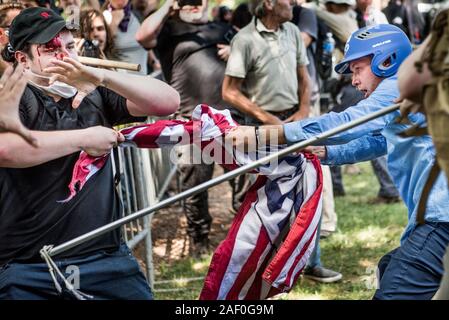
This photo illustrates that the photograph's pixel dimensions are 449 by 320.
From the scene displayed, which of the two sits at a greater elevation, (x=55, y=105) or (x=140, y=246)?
(x=55, y=105)

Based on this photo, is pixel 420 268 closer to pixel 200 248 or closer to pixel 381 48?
pixel 381 48

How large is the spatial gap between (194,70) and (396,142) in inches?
156

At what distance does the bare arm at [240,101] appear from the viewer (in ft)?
24.5

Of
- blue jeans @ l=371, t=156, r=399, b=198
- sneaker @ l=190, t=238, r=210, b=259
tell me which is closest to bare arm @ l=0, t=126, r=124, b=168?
sneaker @ l=190, t=238, r=210, b=259

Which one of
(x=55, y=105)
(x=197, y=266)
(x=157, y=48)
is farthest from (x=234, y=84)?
(x=55, y=105)

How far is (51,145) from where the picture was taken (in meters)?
3.85

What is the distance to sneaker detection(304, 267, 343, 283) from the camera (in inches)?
284

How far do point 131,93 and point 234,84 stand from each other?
3566 millimetres

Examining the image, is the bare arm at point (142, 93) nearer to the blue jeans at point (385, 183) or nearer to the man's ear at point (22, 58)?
the man's ear at point (22, 58)

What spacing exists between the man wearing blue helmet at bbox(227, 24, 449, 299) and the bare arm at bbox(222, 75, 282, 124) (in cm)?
296

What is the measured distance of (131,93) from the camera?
4039 millimetres

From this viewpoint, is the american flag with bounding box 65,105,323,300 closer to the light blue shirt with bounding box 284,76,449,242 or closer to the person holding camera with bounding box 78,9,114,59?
the light blue shirt with bounding box 284,76,449,242

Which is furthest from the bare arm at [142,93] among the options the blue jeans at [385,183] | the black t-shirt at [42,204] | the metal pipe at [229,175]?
the blue jeans at [385,183]
